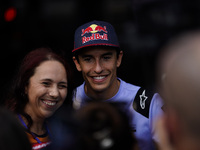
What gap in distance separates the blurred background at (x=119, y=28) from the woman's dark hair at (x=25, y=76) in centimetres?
294

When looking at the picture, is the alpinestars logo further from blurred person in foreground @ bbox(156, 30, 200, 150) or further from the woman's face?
blurred person in foreground @ bbox(156, 30, 200, 150)

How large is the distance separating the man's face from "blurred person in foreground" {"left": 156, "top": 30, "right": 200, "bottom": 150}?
1.78 m

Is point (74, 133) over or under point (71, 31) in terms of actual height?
under

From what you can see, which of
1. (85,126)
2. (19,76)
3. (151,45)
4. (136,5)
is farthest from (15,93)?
(151,45)

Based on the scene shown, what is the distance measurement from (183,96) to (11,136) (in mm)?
877

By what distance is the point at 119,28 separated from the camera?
9.48 metres

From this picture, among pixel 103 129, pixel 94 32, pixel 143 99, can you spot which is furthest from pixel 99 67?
pixel 103 129

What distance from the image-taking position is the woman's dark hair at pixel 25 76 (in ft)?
9.31

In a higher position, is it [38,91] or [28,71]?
[28,71]

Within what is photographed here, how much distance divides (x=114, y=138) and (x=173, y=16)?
5.28 meters

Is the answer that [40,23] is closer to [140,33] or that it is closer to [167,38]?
[140,33]

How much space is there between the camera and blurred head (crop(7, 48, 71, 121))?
2834 millimetres

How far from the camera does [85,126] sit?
1420 millimetres

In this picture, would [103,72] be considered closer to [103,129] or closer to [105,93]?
[105,93]
